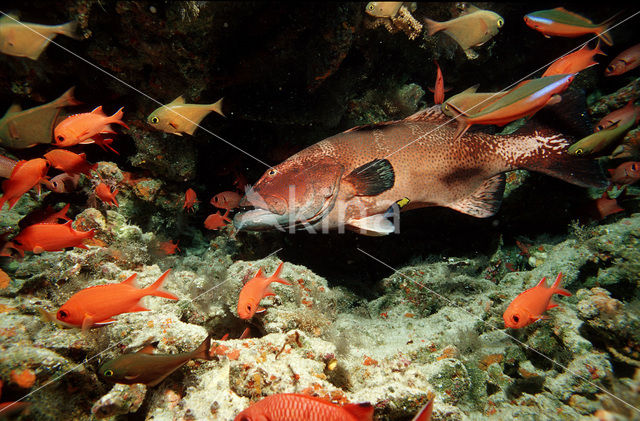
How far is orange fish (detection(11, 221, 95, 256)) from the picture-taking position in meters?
2.56

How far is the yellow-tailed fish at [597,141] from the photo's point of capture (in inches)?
123

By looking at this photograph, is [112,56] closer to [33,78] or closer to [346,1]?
[33,78]

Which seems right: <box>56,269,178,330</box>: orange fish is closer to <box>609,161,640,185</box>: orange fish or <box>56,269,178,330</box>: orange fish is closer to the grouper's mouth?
the grouper's mouth

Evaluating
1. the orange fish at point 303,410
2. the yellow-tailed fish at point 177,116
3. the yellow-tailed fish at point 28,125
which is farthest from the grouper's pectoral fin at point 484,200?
the yellow-tailed fish at point 28,125

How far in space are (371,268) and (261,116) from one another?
3.62m

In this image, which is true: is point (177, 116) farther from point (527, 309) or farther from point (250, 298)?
point (527, 309)

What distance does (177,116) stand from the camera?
312cm

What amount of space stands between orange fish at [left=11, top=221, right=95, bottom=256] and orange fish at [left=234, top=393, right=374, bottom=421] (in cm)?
246

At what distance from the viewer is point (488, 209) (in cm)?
341

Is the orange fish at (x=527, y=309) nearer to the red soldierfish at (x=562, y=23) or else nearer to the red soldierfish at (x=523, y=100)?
the red soldierfish at (x=523, y=100)

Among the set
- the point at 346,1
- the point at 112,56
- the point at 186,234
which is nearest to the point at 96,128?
the point at 112,56

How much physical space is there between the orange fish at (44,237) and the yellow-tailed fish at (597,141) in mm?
5589

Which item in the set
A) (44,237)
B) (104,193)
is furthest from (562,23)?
(104,193)

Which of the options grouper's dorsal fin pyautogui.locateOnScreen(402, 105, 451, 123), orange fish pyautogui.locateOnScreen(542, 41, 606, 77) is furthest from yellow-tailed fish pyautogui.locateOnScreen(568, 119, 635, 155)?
grouper's dorsal fin pyautogui.locateOnScreen(402, 105, 451, 123)
